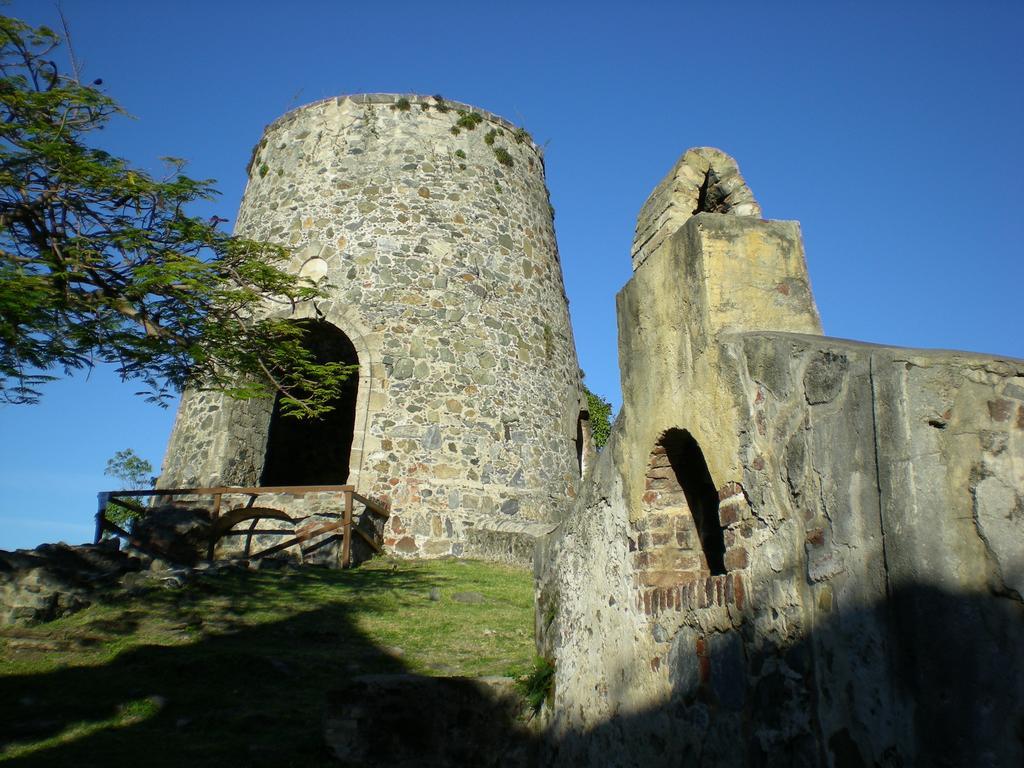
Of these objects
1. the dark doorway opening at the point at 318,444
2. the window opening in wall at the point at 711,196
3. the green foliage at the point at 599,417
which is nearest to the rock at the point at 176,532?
the dark doorway opening at the point at 318,444

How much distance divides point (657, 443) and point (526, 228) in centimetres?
1049

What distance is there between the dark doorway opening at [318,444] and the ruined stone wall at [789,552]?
1237 centimetres

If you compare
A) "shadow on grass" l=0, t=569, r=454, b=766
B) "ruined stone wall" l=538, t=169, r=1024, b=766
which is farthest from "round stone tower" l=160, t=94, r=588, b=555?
"ruined stone wall" l=538, t=169, r=1024, b=766

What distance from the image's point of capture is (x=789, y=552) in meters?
3.10

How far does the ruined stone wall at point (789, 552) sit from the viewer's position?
233 centimetres

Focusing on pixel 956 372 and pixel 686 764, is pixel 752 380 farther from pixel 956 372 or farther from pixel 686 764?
pixel 686 764

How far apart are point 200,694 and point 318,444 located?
11.6 meters

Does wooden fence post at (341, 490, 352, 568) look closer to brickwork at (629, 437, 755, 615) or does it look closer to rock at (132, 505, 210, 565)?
rock at (132, 505, 210, 565)

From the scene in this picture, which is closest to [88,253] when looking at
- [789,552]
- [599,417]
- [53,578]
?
[53,578]

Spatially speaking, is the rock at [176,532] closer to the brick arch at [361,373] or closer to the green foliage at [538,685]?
the brick arch at [361,373]

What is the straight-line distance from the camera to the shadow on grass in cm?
484

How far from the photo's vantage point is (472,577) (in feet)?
32.6

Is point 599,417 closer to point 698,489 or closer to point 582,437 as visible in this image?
point 582,437

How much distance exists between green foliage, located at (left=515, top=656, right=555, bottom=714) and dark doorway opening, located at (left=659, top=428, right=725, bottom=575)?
1.22 m
